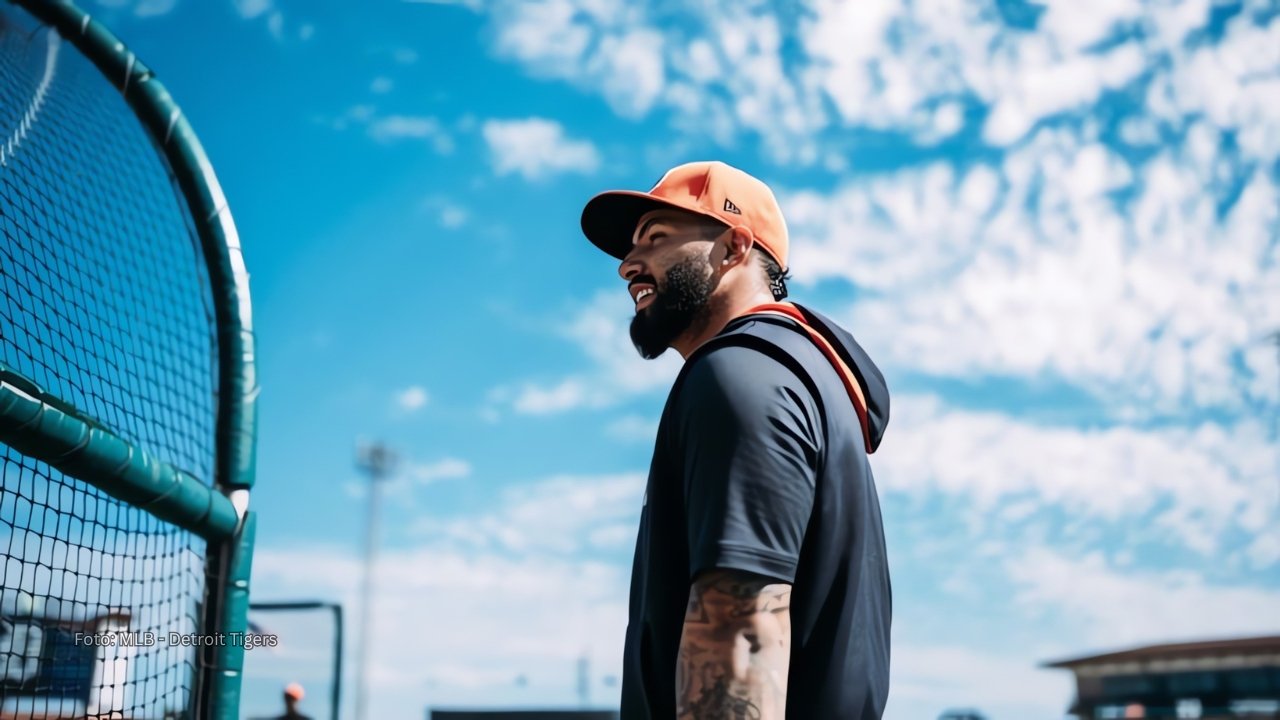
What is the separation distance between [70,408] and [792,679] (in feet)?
7.81

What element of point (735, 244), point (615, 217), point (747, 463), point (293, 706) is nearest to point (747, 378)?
point (747, 463)

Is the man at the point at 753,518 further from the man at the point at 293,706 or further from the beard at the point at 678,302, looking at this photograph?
the man at the point at 293,706

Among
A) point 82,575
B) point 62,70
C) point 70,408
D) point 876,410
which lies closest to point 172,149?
point 62,70

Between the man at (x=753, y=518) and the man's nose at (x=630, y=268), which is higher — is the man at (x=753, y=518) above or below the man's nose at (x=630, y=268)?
below

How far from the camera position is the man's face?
98.4 inches

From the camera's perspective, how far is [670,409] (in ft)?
7.04

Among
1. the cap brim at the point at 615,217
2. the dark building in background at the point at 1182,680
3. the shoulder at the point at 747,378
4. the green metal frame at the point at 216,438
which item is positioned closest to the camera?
the shoulder at the point at 747,378

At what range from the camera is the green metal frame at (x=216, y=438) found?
136 inches

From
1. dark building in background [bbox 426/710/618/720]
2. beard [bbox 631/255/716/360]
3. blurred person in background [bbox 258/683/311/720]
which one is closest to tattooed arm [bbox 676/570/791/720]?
beard [bbox 631/255/716/360]

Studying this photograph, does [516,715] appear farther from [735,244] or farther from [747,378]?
[747,378]

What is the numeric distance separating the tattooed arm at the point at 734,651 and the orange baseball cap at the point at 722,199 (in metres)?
0.95

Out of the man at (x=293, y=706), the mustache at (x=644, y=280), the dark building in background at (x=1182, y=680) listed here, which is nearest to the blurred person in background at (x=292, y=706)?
the man at (x=293, y=706)

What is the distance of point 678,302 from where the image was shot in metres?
2.50

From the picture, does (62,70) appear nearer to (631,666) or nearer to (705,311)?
(705,311)
